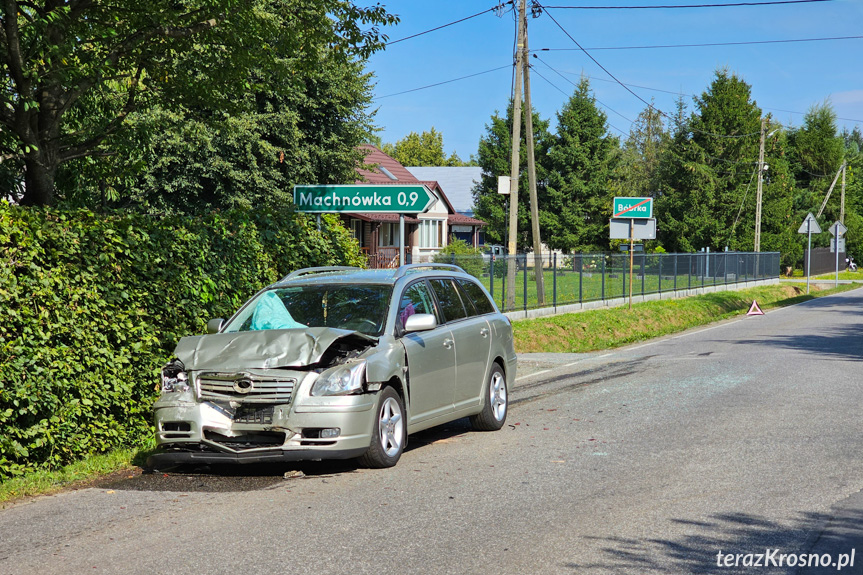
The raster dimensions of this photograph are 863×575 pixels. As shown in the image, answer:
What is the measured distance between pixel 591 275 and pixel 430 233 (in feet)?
105

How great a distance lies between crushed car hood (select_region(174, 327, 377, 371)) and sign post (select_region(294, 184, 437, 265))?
6015 mm

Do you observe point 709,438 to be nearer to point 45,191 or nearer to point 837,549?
point 837,549

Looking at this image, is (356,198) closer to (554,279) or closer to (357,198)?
(357,198)

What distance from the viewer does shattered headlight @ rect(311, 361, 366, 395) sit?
7.33 m

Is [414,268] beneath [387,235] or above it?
beneath

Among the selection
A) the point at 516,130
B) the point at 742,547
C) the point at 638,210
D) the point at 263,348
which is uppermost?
the point at 516,130

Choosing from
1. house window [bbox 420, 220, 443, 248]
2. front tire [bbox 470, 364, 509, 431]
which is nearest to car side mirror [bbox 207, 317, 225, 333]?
front tire [bbox 470, 364, 509, 431]

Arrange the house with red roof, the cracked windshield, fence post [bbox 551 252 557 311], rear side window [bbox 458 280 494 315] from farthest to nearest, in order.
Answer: the house with red roof
fence post [bbox 551 252 557 311]
rear side window [bbox 458 280 494 315]
the cracked windshield

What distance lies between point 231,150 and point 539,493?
25.2m

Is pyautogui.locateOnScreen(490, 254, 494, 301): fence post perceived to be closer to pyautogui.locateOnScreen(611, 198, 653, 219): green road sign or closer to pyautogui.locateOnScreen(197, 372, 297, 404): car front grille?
pyautogui.locateOnScreen(611, 198, 653, 219): green road sign

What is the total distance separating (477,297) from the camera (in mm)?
10133

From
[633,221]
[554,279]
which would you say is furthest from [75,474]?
[633,221]

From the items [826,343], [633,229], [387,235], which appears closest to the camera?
[826,343]

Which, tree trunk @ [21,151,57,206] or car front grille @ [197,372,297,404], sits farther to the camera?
tree trunk @ [21,151,57,206]
